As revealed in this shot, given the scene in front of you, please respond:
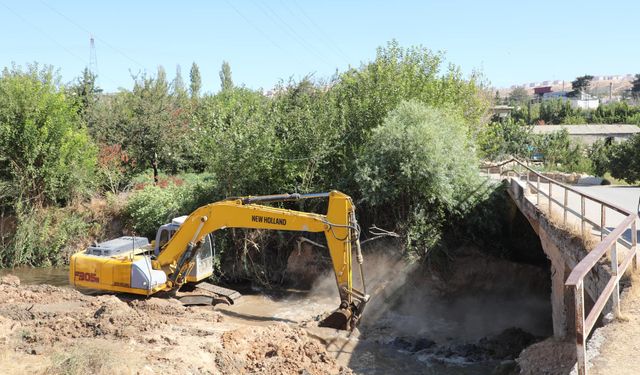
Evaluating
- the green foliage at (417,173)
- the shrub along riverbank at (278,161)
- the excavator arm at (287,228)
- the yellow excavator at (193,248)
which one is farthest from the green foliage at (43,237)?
the green foliage at (417,173)

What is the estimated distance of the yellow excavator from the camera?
12844mm

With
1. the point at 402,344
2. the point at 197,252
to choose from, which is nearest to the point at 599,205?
the point at 402,344

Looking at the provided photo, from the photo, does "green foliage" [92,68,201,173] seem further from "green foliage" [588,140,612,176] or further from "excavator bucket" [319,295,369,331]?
"green foliage" [588,140,612,176]

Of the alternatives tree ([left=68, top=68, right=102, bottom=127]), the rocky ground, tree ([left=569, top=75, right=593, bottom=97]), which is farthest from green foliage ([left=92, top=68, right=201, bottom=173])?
tree ([left=569, top=75, right=593, bottom=97])

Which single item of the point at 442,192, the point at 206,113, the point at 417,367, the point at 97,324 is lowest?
the point at 417,367

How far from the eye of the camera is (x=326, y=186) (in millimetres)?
19625

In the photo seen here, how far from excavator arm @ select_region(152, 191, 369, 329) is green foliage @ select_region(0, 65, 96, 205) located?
32.1ft

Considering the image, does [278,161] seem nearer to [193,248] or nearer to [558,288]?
[193,248]

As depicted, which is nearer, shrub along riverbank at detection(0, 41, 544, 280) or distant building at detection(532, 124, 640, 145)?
shrub along riverbank at detection(0, 41, 544, 280)

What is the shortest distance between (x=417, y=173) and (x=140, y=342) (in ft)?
30.4

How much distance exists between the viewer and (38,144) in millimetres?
21797

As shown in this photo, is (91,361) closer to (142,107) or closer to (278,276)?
(278,276)

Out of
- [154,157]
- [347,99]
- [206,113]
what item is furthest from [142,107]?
[347,99]

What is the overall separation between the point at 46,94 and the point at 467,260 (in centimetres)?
1687
